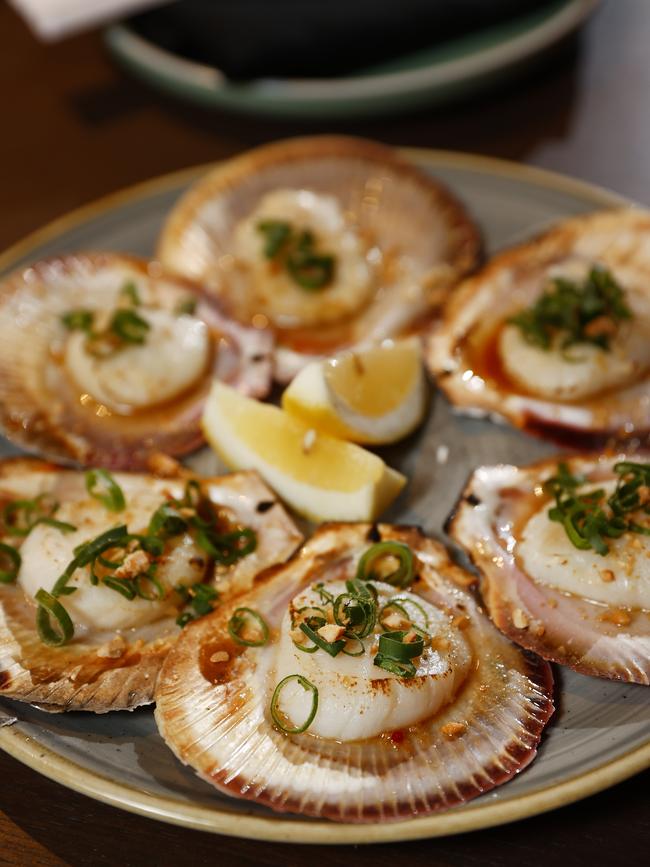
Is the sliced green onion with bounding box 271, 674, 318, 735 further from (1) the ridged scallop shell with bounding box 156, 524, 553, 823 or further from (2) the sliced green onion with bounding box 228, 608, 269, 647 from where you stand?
(2) the sliced green onion with bounding box 228, 608, 269, 647

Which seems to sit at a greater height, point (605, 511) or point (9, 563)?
point (605, 511)

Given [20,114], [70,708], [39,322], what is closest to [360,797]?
→ [70,708]

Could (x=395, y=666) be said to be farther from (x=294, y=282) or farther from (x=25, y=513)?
(x=294, y=282)

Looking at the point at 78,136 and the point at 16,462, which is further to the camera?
the point at 78,136

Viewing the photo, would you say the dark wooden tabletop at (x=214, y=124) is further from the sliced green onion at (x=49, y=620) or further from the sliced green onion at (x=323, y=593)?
the sliced green onion at (x=323, y=593)

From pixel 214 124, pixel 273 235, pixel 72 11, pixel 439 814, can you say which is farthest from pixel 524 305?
pixel 72 11

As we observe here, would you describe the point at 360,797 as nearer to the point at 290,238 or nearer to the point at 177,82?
the point at 290,238

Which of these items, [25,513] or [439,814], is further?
[25,513]
